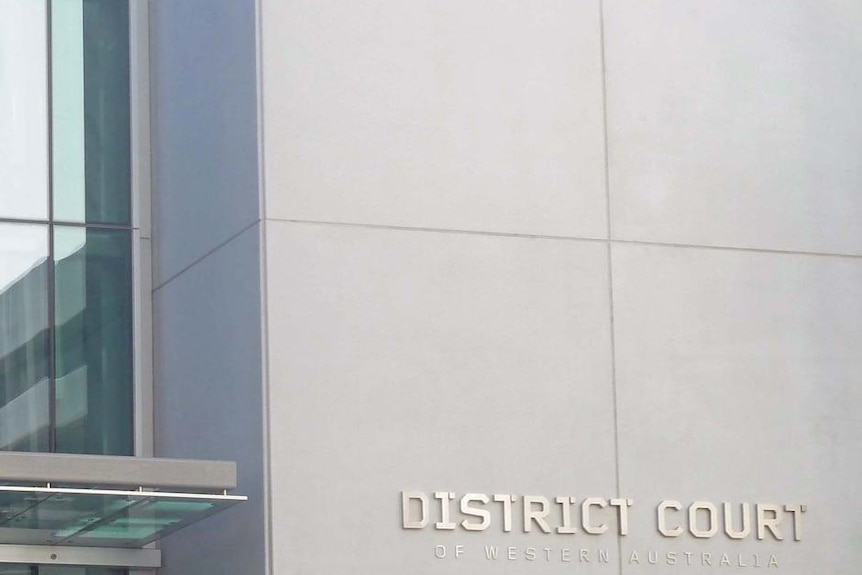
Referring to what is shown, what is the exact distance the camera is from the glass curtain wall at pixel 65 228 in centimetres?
1480

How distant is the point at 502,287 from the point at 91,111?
4.33 metres

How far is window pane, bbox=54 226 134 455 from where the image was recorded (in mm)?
14859

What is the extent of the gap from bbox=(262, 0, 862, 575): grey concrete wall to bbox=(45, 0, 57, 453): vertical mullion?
2.79m

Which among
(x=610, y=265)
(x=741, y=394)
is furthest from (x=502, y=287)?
(x=741, y=394)

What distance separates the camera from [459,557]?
13.0m

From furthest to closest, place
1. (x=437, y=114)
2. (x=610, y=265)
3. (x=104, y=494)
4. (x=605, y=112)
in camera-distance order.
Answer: (x=605, y=112) < (x=610, y=265) < (x=437, y=114) < (x=104, y=494)

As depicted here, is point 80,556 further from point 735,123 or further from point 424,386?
point 735,123

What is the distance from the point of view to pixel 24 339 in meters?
14.8

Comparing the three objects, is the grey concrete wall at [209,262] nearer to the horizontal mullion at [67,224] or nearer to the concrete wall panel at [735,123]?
the horizontal mullion at [67,224]

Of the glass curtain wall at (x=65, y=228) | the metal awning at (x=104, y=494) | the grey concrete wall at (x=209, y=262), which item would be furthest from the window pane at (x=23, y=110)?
the metal awning at (x=104, y=494)

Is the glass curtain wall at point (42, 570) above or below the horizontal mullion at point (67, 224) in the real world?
below

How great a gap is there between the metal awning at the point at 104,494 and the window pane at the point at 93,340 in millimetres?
1273

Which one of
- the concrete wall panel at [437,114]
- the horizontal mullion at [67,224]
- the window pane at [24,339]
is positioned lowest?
the window pane at [24,339]

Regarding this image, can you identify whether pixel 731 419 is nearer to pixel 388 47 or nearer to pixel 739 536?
pixel 739 536
